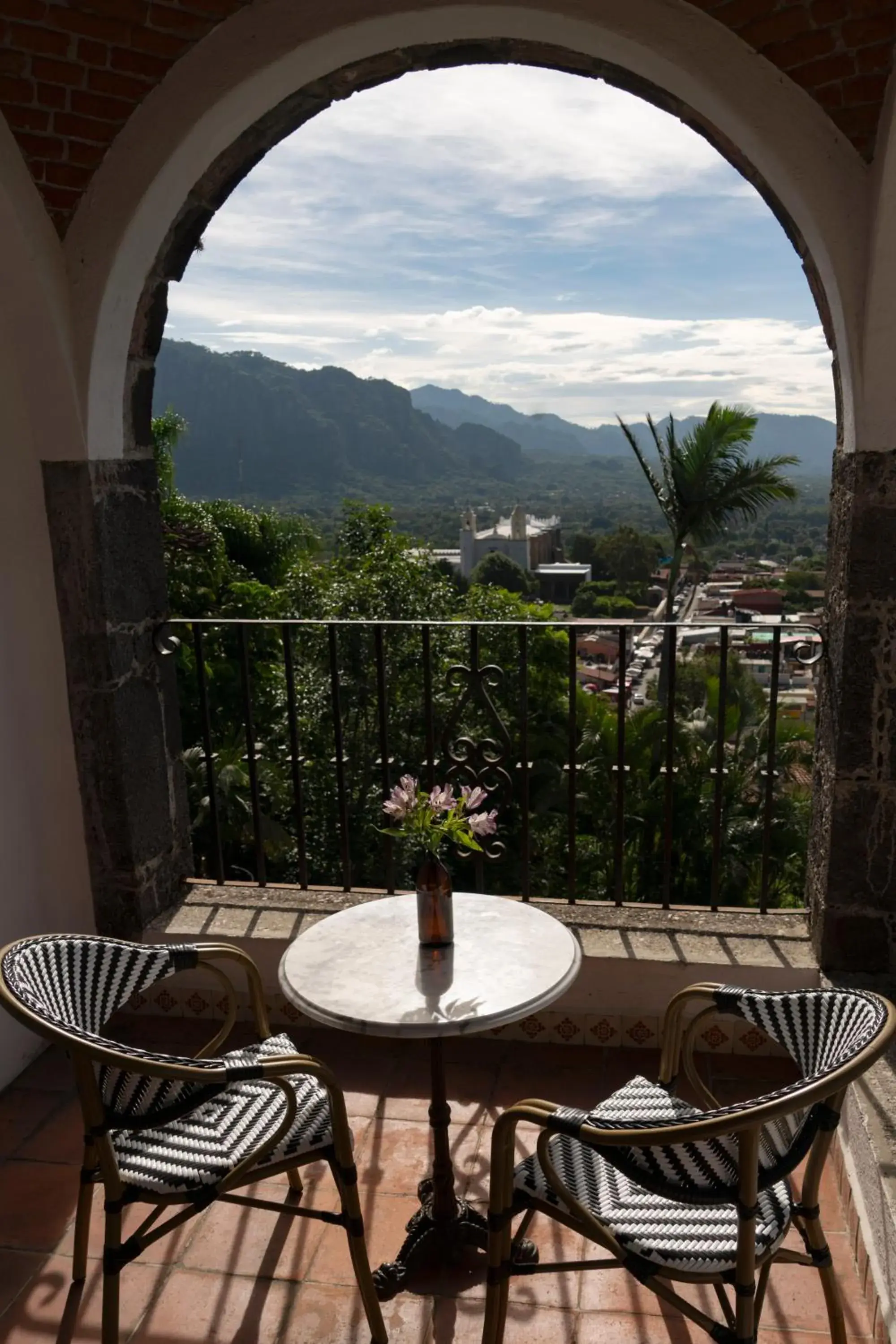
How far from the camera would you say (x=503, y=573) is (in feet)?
85.6

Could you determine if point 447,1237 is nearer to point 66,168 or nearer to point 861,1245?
point 861,1245

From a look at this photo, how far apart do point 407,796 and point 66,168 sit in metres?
1.72

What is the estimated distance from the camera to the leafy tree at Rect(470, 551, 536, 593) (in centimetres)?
2544

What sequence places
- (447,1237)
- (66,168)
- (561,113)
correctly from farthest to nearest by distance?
(561,113) → (66,168) → (447,1237)

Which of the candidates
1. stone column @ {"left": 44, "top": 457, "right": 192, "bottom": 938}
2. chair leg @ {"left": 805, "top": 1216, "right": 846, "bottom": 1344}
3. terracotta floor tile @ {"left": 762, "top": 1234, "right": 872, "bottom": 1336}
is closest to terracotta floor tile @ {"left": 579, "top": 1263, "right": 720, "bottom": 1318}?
terracotta floor tile @ {"left": 762, "top": 1234, "right": 872, "bottom": 1336}

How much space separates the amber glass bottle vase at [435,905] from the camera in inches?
72.8

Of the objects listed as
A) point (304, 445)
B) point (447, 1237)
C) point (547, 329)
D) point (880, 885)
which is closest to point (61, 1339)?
point (447, 1237)

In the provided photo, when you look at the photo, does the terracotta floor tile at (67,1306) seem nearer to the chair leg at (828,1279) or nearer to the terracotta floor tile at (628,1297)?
the terracotta floor tile at (628,1297)

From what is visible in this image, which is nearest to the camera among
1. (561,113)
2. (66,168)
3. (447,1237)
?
(447,1237)

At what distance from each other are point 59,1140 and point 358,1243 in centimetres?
103

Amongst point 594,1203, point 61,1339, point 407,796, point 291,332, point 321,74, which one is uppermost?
point 291,332

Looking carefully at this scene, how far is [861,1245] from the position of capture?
183 centimetres

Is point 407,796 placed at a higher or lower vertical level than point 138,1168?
higher

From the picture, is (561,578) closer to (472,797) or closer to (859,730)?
(859,730)
